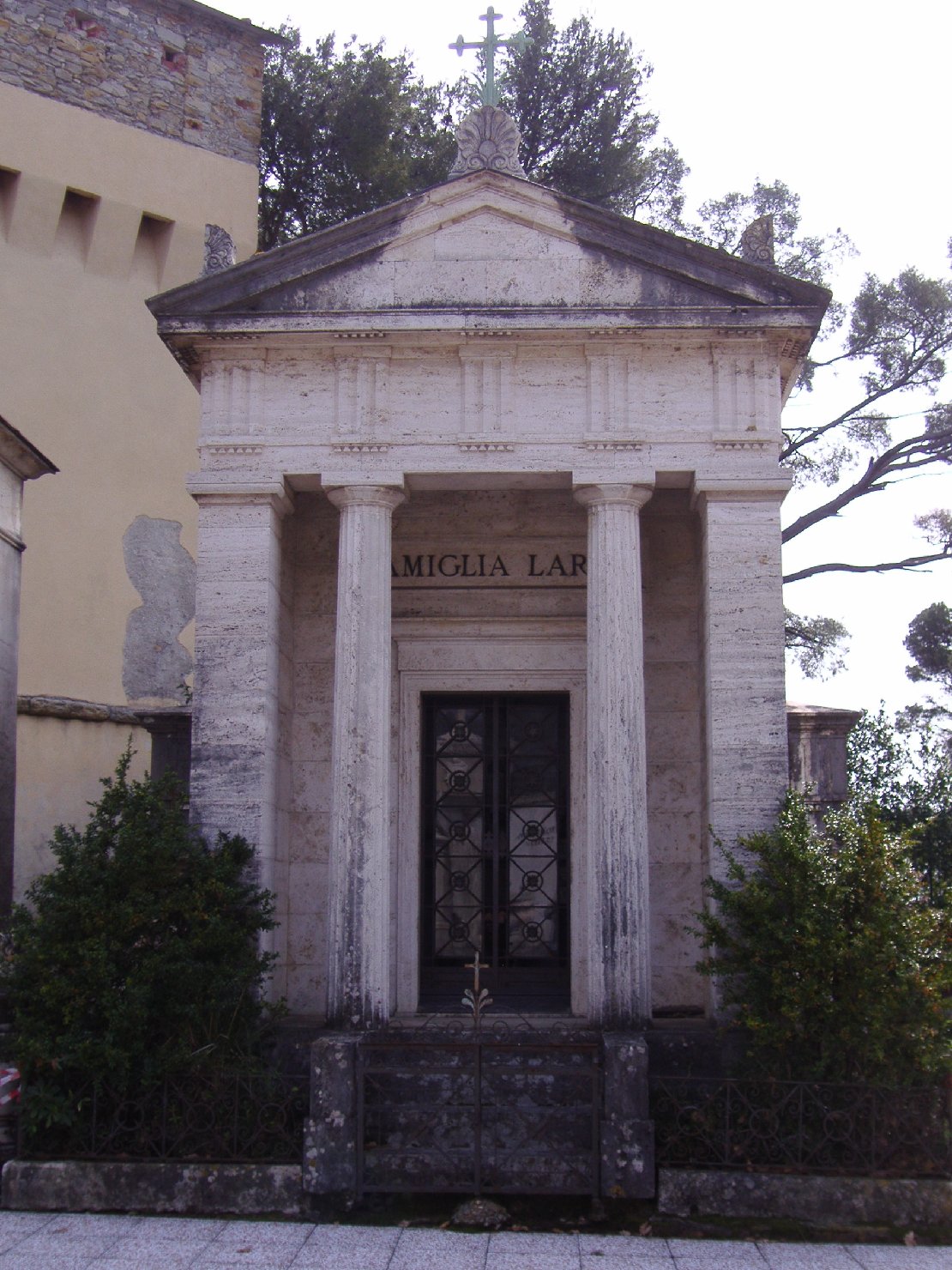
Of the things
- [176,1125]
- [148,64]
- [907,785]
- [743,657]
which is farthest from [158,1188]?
[148,64]

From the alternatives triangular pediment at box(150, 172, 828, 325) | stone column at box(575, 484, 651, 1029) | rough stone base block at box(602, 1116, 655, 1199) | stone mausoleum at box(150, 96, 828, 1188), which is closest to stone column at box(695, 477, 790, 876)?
stone mausoleum at box(150, 96, 828, 1188)

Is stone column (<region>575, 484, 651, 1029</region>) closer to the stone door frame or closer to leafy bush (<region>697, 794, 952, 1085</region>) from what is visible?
leafy bush (<region>697, 794, 952, 1085</region>)

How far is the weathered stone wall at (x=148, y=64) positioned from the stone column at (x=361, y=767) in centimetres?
1322

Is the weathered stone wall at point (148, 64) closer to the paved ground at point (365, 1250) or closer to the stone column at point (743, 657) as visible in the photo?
the stone column at point (743, 657)

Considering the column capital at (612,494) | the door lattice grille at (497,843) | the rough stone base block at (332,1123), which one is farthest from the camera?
the door lattice grille at (497,843)

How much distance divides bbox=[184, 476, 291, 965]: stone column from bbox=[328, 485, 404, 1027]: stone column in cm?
52

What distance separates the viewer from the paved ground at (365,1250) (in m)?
6.33

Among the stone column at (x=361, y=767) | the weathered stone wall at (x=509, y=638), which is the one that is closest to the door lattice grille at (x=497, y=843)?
the weathered stone wall at (x=509, y=638)

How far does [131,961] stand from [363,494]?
11.7ft

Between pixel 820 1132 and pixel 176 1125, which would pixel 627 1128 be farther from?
pixel 176 1125

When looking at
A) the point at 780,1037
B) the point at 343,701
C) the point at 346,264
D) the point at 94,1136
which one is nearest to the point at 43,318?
the point at 346,264

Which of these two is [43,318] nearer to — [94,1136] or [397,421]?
[397,421]

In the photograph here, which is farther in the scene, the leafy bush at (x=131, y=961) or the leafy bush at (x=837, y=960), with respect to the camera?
the leafy bush at (x=131, y=961)

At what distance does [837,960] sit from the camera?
733cm
